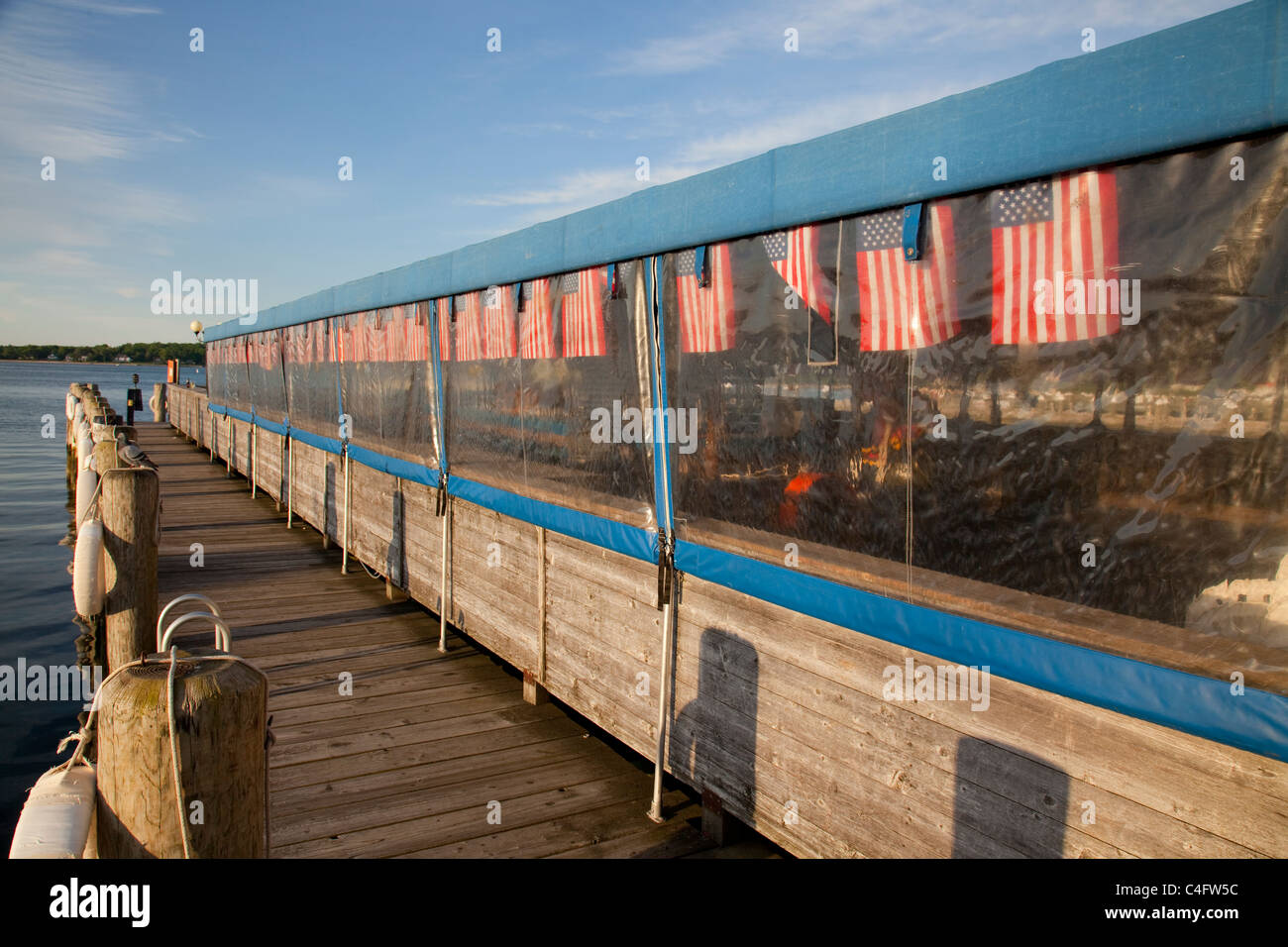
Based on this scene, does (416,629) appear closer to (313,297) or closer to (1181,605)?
(313,297)

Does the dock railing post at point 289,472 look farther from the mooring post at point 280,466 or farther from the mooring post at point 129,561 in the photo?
the mooring post at point 129,561

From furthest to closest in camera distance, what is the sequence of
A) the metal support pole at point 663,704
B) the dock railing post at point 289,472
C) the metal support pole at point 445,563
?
1. the dock railing post at point 289,472
2. the metal support pole at point 445,563
3. the metal support pole at point 663,704

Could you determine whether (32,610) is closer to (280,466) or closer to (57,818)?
(280,466)

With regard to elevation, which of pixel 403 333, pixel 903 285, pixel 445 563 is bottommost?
pixel 445 563

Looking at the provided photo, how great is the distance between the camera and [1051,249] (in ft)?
8.70

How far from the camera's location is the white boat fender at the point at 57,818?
2.16 metres

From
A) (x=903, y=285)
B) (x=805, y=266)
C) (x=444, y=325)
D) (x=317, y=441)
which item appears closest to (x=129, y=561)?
(x=444, y=325)

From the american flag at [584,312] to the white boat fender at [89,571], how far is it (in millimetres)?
3052

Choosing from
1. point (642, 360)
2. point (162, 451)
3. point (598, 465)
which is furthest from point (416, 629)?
point (162, 451)

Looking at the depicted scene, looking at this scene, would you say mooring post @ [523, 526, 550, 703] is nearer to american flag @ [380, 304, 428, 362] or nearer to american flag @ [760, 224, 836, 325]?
american flag @ [760, 224, 836, 325]

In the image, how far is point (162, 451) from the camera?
23969 mm

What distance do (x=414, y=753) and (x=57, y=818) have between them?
3076 millimetres

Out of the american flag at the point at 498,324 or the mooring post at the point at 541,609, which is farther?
the american flag at the point at 498,324

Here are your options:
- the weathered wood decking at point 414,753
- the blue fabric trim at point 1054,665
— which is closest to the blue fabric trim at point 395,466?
the weathered wood decking at point 414,753
